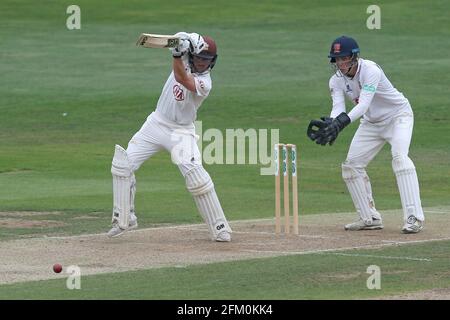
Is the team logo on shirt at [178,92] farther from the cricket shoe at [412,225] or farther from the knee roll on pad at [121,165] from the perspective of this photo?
the cricket shoe at [412,225]

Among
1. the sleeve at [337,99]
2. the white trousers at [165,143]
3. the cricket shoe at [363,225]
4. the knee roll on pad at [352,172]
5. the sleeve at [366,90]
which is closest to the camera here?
the white trousers at [165,143]

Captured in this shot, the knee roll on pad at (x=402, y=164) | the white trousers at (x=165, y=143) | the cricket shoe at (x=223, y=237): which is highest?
the white trousers at (x=165, y=143)

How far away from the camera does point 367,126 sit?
48.2 feet

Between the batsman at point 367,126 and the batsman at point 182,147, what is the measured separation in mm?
1208

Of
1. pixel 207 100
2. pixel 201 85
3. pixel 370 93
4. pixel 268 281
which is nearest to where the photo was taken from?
pixel 268 281

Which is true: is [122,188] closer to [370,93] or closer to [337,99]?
[337,99]

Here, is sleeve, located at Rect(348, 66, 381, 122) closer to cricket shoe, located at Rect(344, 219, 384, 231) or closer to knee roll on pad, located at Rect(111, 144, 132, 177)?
cricket shoe, located at Rect(344, 219, 384, 231)

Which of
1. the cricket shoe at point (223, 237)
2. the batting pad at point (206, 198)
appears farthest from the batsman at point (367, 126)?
the cricket shoe at point (223, 237)

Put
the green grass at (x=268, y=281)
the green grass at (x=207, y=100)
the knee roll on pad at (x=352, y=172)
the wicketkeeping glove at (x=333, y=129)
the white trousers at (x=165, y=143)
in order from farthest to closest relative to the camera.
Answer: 1. the green grass at (x=207, y=100)
2. the knee roll on pad at (x=352, y=172)
3. the wicketkeeping glove at (x=333, y=129)
4. the white trousers at (x=165, y=143)
5. the green grass at (x=268, y=281)

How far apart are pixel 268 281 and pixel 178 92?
3058mm

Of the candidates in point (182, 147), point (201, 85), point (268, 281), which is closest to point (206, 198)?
point (182, 147)

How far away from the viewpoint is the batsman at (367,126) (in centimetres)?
1398

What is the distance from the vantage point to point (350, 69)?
14195 mm

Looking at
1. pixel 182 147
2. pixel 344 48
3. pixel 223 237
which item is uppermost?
pixel 344 48
